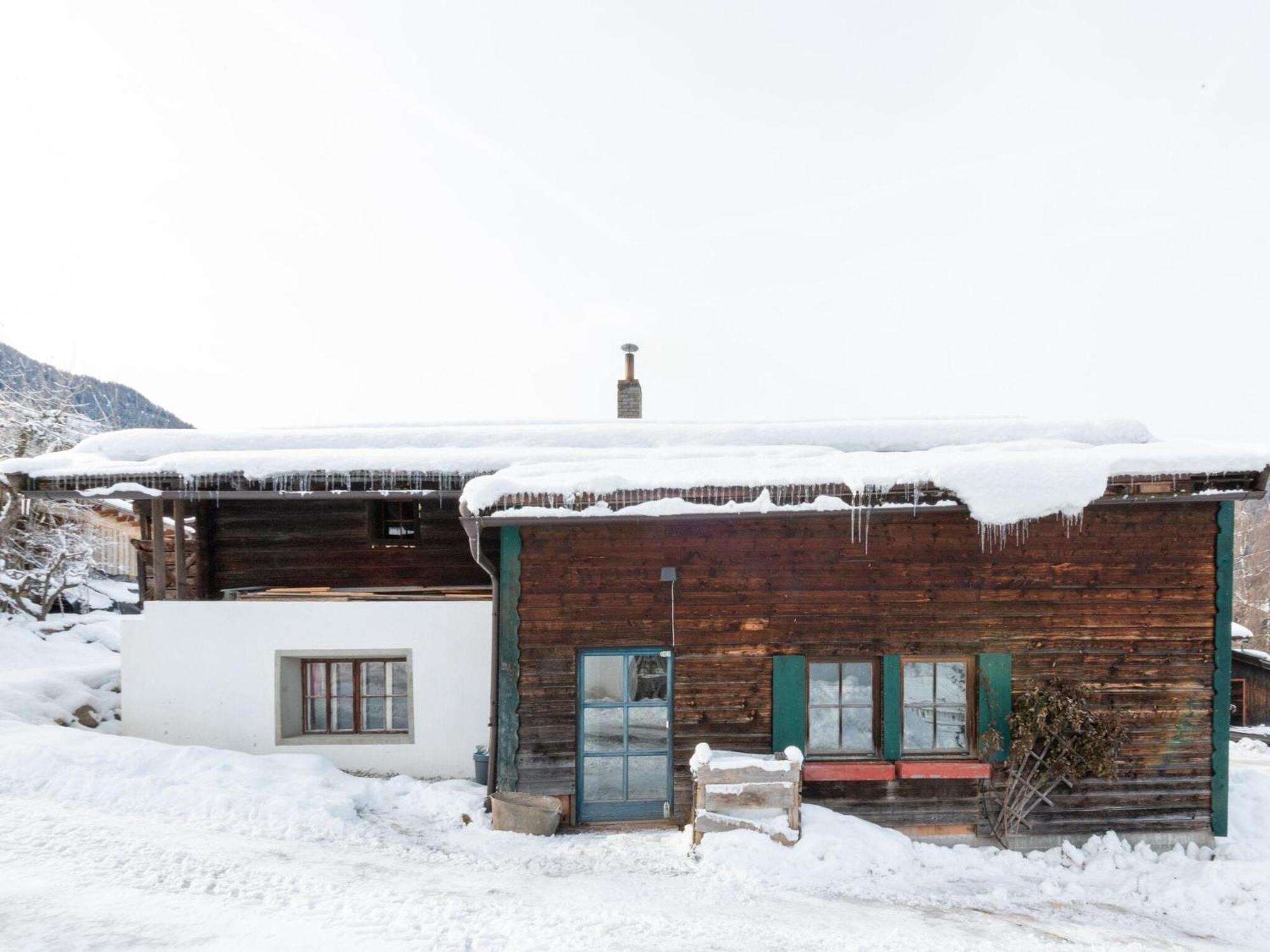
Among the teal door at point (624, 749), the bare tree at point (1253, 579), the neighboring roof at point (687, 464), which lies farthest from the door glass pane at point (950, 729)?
the bare tree at point (1253, 579)

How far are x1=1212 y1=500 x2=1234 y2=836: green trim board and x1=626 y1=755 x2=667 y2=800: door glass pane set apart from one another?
19.4 feet

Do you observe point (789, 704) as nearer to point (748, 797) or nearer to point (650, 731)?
point (748, 797)

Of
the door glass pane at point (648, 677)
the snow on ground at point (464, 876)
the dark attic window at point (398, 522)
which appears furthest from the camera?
the dark attic window at point (398, 522)

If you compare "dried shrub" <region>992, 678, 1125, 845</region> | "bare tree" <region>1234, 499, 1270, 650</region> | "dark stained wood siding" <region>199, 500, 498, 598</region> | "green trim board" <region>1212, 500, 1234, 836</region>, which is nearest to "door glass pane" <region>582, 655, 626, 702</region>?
"dark stained wood siding" <region>199, 500, 498, 598</region>

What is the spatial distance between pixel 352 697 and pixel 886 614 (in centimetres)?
640

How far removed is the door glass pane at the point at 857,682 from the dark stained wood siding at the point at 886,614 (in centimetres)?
26

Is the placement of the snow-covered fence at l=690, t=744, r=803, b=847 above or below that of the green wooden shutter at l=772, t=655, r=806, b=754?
below

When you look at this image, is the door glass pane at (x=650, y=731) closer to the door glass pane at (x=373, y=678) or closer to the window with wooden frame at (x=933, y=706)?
the window with wooden frame at (x=933, y=706)

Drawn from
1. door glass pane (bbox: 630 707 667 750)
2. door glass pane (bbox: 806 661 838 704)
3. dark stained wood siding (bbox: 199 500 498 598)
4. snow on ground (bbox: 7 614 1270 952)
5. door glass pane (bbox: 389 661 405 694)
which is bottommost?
snow on ground (bbox: 7 614 1270 952)

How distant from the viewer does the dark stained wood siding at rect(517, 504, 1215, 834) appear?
6.89 m

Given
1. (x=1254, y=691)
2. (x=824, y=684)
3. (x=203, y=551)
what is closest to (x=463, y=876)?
(x=824, y=684)

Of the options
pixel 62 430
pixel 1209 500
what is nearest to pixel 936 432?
pixel 1209 500

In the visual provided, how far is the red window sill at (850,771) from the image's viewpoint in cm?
668

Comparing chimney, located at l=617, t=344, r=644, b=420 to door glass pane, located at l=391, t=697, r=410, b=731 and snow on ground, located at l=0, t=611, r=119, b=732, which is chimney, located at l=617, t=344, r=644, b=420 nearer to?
door glass pane, located at l=391, t=697, r=410, b=731
